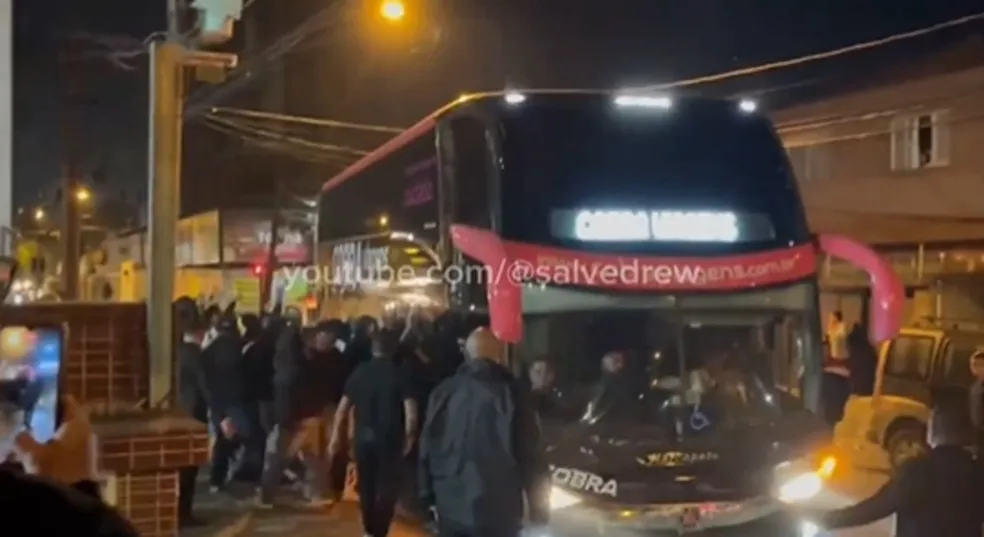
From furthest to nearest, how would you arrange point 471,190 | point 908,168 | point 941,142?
point 908,168, point 941,142, point 471,190

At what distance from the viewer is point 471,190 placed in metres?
10.1

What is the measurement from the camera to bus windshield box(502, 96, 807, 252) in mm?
9508

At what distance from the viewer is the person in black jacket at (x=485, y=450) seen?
735cm

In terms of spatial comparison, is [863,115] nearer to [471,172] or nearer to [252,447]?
[252,447]

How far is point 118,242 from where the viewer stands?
50.7 m

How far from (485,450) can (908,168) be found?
23169mm

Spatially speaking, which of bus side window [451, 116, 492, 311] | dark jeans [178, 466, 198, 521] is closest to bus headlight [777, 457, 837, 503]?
bus side window [451, 116, 492, 311]

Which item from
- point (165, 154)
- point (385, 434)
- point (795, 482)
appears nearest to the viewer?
point (795, 482)

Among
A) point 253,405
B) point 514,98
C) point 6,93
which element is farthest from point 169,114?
point 253,405

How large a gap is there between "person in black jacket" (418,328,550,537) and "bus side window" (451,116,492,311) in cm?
199

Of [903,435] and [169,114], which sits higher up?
[169,114]

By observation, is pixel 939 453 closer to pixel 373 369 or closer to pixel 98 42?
pixel 373 369

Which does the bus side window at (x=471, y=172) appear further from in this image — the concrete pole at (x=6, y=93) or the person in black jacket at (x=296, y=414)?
the concrete pole at (x=6, y=93)

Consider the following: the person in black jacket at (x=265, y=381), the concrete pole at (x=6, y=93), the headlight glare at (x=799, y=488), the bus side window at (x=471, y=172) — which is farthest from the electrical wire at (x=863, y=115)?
the concrete pole at (x=6, y=93)
